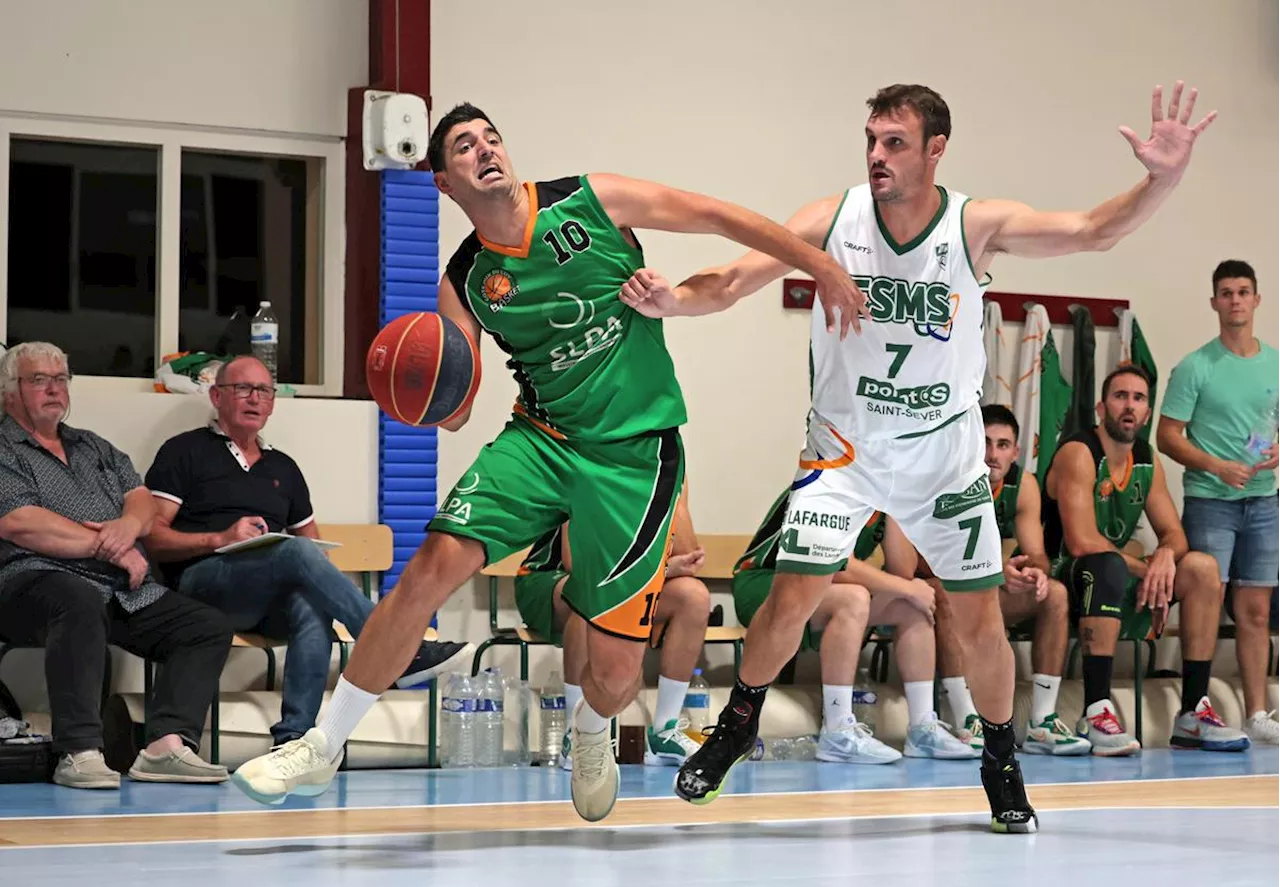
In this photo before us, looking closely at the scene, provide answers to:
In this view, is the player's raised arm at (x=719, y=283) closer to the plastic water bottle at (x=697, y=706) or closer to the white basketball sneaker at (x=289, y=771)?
the white basketball sneaker at (x=289, y=771)

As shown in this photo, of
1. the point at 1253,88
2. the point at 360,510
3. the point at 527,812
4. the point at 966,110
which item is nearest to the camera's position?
the point at 527,812

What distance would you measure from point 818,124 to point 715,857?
5.40 meters

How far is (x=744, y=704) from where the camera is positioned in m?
4.68

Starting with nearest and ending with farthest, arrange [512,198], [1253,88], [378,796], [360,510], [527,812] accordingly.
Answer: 1. [512,198]
2. [527,812]
3. [378,796]
4. [360,510]
5. [1253,88]

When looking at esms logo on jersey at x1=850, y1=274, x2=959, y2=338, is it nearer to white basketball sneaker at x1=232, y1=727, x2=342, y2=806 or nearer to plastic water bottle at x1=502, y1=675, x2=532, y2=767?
white basketball sneaker at x1=232, y1=727, x2=342, y2=806

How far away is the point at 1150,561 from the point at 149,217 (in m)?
4.76

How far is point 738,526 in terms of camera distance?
8422mm

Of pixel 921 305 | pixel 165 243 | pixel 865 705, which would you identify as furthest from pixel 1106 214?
pixel 165 243

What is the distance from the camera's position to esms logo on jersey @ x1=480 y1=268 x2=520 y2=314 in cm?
428

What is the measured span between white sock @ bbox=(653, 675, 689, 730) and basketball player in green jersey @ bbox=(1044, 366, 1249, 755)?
1.89 m

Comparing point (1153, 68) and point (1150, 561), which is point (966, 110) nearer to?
point (1153, 68)

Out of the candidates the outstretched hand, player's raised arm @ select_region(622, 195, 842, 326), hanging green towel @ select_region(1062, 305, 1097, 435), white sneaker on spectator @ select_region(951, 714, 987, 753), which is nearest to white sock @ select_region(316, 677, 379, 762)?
player's raised arm @ select_region(622, 195, 842, 326)

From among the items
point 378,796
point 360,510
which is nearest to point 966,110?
point 360,510

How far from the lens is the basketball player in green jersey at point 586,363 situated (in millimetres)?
4242
